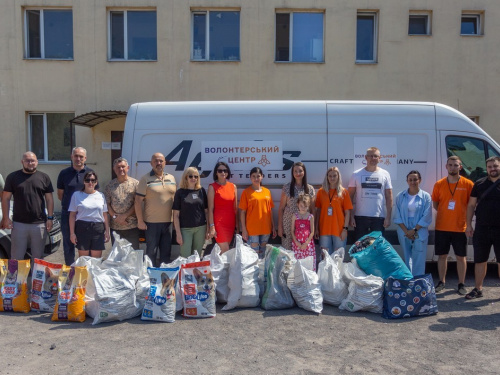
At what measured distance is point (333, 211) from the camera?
5840mm

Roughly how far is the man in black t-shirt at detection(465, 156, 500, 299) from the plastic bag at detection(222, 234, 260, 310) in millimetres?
2716

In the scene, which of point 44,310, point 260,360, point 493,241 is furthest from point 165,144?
point 493,241

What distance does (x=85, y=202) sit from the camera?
5.45 metres

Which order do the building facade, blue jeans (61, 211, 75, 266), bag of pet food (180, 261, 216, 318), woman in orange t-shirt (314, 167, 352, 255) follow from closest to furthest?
bag of pet food (180, 261, 216, 318)
woman in orange t-shirt (314, 167, 352, 255)
blue jeans (61, 211, 75, 266)
the building facade

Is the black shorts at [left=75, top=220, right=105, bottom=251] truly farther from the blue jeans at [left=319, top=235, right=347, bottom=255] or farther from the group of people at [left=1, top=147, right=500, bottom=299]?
the blue jeans at [left=319, top=235, right=347, bottom=255]

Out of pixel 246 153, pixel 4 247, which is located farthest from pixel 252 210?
pixel 4 247

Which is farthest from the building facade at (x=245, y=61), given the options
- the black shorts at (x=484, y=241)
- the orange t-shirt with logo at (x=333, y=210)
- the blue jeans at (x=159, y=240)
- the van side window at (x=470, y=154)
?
the black shorts at (x=484, y=241)

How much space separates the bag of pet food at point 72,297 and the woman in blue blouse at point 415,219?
3940mm

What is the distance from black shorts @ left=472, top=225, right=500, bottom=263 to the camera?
5.45 m

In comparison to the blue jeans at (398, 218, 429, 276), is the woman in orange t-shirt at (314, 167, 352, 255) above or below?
above

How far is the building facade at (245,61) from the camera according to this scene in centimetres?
1232

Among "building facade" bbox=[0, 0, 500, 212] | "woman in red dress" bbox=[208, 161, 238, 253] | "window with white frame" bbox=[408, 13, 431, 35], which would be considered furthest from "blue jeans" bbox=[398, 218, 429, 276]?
"window with white frame" bbox=[408, 13, 431, 35]

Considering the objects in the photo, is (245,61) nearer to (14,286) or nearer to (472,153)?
(472,153)

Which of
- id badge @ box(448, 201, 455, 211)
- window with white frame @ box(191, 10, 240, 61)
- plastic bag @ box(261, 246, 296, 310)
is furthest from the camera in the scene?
window with white frame @ box(191, 10, 240, 61)
